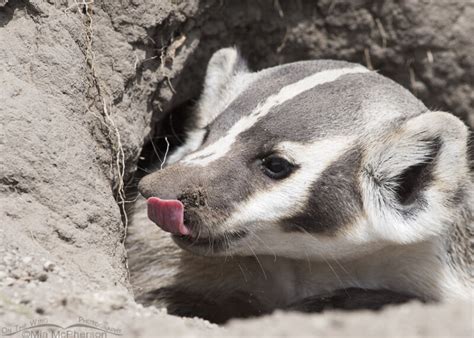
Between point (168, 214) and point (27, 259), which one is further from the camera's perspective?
point (168, 214)

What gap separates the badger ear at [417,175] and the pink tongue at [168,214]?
2.12ft

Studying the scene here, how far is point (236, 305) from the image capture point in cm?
325

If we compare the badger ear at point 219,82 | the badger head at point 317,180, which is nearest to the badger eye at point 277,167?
the badger head at point 317,180

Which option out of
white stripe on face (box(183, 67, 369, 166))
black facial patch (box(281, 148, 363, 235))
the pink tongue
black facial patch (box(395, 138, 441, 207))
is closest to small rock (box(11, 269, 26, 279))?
the pink tongue

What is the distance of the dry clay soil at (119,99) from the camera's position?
7.10ft

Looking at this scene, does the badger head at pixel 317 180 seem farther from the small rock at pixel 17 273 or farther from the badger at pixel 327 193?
the small rock at pixel 17 273

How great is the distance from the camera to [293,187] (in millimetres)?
2740

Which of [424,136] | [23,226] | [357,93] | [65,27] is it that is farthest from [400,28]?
[23,226]

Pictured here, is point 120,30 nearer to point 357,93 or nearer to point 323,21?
point 357,93

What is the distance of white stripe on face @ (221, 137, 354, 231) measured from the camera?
270cm

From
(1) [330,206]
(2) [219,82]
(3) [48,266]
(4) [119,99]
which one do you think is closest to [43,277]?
(3) [48,266]

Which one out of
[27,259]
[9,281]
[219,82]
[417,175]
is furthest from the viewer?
[219,82]

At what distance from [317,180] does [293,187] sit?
0.09 metres

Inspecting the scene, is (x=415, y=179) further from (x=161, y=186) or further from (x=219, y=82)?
(x=219, y=82)
